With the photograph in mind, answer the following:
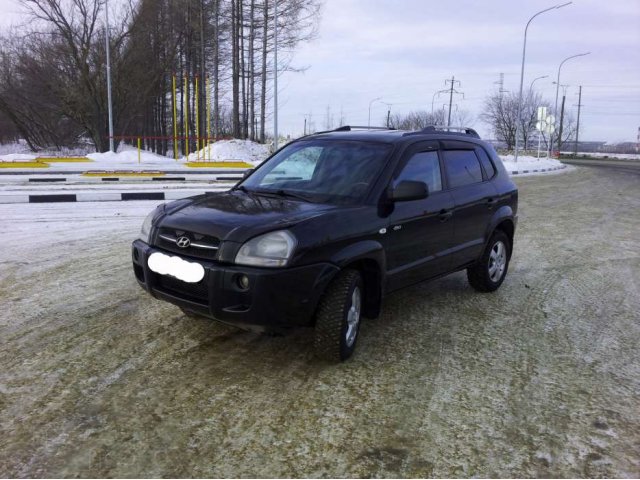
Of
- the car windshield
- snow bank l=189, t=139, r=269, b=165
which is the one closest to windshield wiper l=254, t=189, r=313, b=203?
the car windshield

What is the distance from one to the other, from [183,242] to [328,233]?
0.98 metres

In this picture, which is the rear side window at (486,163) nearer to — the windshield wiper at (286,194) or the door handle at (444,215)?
the door handle at (444,215)

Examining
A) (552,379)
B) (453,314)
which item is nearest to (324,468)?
(552,379)

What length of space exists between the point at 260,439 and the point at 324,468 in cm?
42

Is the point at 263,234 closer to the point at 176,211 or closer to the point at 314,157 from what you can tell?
the point at 176,211

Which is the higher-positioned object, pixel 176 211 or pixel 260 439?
pixel 176 211

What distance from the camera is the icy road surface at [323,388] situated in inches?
108

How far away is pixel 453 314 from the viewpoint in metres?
5.04

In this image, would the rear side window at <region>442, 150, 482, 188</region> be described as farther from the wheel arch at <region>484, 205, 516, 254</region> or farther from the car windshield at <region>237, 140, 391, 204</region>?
the car windshield at <region>237, 140, 391, 204</region>

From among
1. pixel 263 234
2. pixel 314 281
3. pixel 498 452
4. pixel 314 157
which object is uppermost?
pixel 314 157

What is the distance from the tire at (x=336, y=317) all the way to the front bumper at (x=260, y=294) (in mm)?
107

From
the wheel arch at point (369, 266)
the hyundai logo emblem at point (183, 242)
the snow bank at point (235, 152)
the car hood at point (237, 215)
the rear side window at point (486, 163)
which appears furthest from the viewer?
the snow bank at point (235, 152)

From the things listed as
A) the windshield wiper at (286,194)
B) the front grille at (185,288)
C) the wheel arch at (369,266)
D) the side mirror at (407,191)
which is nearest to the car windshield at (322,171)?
the windshield wiper at (286,194)

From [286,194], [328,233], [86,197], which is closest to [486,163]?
[286,194]
